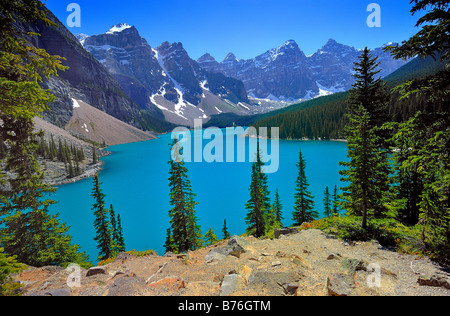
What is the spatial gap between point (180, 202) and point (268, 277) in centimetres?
1568

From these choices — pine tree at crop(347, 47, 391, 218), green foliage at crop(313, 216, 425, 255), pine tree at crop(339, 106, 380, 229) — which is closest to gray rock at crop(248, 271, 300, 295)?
green foliage at crop(313, 216, 425, 255)

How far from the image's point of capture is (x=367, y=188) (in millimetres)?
11148

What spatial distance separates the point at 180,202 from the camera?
2106 cm

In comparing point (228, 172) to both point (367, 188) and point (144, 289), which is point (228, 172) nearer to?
point (367, 188)

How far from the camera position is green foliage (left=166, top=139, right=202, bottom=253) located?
20578 mm

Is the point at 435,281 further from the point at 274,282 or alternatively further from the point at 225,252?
the point at 225,252

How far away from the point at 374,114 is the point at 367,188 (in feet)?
23.8

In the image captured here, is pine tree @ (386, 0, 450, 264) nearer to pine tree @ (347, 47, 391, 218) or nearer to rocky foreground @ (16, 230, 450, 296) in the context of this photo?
rocky foreground @ (16, 230, 450, 296)

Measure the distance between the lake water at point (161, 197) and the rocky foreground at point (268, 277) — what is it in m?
20.7

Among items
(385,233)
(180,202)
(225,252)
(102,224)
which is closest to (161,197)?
(102,224)

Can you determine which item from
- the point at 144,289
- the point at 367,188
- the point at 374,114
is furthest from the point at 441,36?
the point at 144,289

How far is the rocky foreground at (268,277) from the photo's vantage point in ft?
19.9

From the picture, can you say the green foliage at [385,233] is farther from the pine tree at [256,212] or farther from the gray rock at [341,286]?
the pine tree at [256,212]

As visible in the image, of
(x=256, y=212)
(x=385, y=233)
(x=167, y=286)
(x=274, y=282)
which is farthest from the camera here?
(x=256, y=212)
